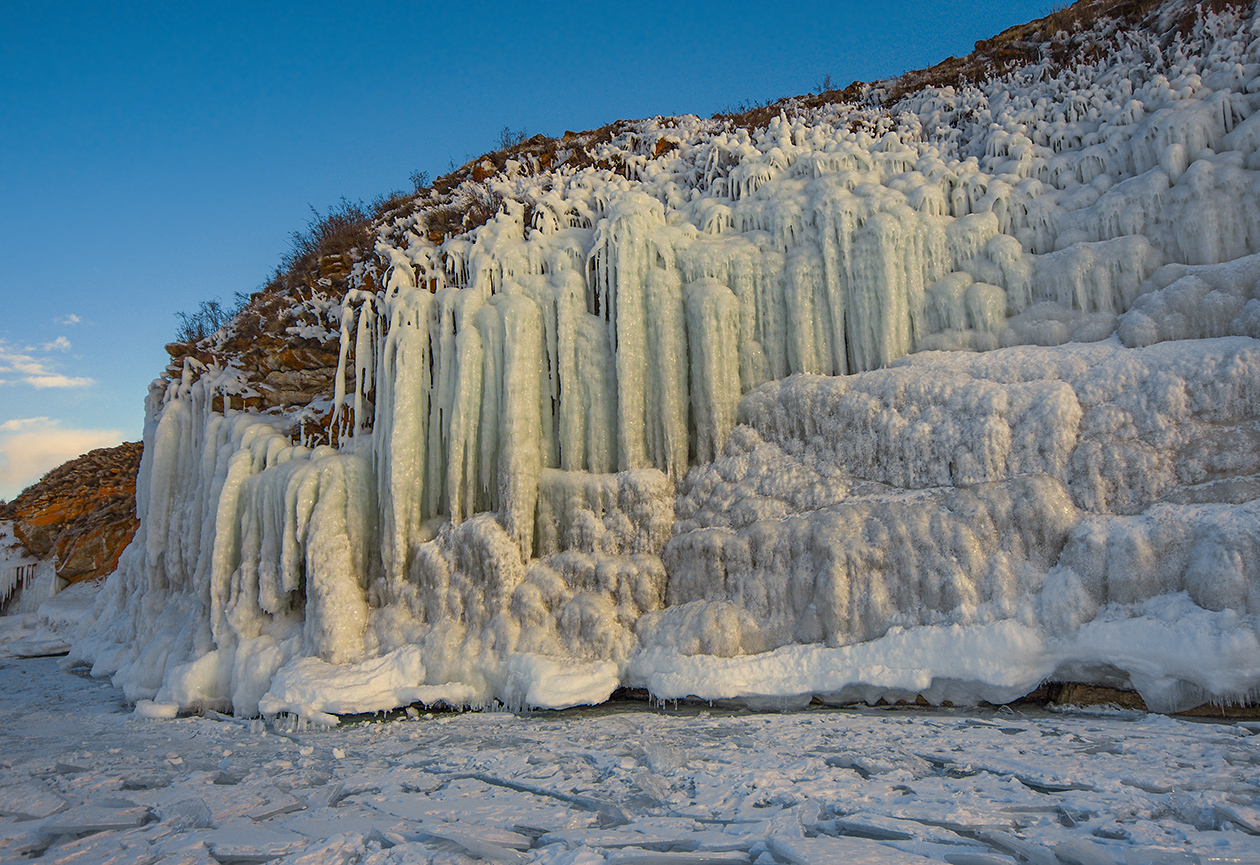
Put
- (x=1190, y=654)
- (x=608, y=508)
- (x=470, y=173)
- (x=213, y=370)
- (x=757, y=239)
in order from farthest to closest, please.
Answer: (x=470, y=173), (x=213, y=370), (x=757, y=239), (x=608, y=508), (x=1190, y=654)

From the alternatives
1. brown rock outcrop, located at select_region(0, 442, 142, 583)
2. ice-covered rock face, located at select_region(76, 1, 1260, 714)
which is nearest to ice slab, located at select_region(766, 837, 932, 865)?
ice-covered rock face, located at select_region(76, 1, 1260, 714)

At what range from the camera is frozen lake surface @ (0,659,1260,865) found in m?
3.50

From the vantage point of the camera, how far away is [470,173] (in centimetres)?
1523

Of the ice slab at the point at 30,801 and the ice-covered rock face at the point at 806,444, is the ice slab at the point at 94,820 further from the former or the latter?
the ice-covered rock face at the point at 806,444

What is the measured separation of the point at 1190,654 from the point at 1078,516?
51.4 inches

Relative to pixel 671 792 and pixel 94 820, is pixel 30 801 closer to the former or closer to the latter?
pixel 94 820

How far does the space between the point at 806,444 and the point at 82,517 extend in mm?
20282

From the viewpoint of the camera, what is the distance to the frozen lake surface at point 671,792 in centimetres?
350

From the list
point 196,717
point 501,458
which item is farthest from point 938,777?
point 196,717

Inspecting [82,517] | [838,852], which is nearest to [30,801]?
[838,852]

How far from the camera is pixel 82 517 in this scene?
766 inches

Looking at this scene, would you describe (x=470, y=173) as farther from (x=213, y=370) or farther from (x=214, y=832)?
(x=214, y=832)

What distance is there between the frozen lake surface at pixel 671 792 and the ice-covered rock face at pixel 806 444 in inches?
30.0

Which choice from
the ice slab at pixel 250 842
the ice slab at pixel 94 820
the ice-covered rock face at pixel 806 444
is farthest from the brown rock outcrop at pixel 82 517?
the ice slab at pixel 250 842
